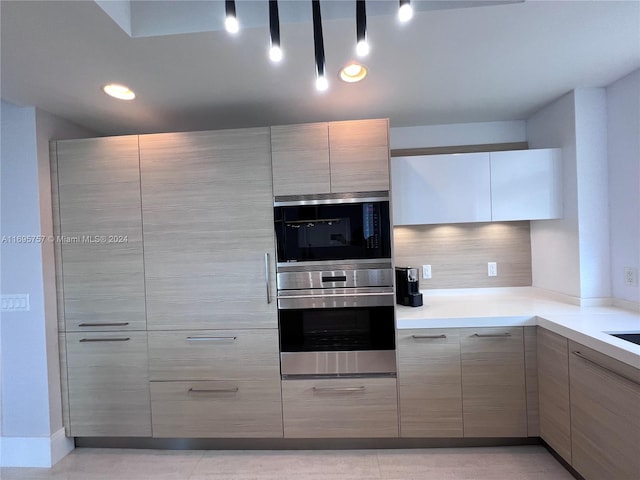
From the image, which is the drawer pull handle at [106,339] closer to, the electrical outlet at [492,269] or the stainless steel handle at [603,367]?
the stainless steel handle at [603,367]

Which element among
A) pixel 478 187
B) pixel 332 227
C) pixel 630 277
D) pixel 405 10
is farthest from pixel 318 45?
pixel 630 277

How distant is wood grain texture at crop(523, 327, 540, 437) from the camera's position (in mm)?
1917

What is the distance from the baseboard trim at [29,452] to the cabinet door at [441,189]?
2692mm

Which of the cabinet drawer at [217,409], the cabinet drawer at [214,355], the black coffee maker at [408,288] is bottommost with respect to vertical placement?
the cabinet drawer at [217,409]

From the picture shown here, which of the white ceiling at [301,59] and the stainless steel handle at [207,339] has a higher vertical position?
the white ceiling at [301,59]

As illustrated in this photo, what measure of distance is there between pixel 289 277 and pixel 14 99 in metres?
1.95

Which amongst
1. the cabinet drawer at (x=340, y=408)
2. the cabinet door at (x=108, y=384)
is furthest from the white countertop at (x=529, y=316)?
the cabinet door at (x=108, y=384)

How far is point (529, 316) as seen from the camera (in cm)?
191

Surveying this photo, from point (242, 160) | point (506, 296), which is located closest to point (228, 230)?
point (242, 160)

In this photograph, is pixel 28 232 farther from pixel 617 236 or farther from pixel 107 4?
pixel 617 236

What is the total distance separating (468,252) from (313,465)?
188 cm

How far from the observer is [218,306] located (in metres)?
2.02

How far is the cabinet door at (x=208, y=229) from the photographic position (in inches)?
79.2

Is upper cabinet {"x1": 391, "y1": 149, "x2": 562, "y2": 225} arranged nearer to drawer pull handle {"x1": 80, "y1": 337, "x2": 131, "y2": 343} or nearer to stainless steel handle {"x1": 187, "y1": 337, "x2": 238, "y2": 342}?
stainless steel handle {"x1": 187, "y1": 337, "x2": 238, "y2": 342}
